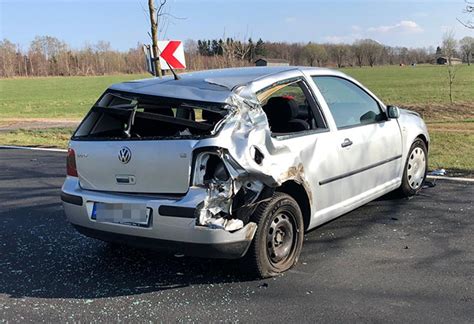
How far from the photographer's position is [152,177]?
12.0 ft

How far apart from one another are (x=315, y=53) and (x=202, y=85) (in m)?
91.5

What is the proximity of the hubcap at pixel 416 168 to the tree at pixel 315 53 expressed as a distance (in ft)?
263

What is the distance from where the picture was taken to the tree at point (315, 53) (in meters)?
86.9

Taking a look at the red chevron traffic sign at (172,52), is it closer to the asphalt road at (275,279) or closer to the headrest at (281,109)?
the asphalt road at (275,279)

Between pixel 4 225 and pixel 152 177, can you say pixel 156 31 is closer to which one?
pixel 4 225

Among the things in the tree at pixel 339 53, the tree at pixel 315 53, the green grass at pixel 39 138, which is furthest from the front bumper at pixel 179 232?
the tree at pixel 339 53

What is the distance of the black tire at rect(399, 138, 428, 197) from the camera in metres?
5.77

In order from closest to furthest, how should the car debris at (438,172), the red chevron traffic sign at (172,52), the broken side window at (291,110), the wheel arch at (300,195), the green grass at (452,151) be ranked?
the wheel arch at (300,195) < the broken side window at (291,110) < the car debris at (438,172) < the green grass at (452,151) < the red chevron traffic sign at (172,52)

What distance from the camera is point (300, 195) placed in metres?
4.14

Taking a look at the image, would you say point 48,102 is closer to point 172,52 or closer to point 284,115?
point 172,52

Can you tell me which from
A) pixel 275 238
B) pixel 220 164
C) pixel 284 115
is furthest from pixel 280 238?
pixel 284 115

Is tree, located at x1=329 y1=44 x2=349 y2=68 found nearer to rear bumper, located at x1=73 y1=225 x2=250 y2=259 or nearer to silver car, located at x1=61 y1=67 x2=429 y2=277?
silver car, located at x1=61 y1=67 x2=429 y2=277

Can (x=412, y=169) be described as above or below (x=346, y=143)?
below

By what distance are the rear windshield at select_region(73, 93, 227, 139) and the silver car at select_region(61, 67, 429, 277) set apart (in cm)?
1
